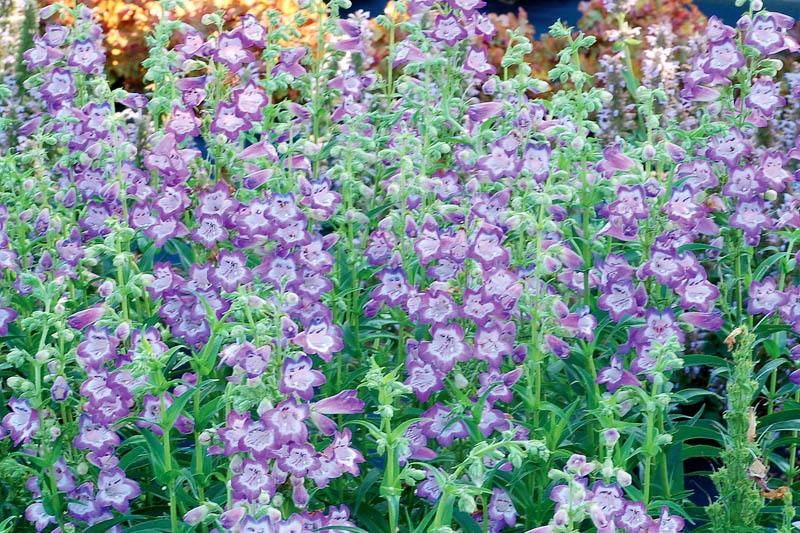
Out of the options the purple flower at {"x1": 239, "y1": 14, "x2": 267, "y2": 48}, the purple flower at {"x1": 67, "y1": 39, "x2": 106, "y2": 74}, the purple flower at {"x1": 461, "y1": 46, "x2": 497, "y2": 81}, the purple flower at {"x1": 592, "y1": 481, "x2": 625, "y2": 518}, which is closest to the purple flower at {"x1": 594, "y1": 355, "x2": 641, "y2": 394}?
the purple flower at {"x1": 592, "y1": 481, "x2": 625, "y2": 518}

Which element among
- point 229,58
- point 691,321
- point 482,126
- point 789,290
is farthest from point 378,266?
point 789,290

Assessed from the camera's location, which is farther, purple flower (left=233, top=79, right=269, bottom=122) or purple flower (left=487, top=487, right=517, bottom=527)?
purple flower (left=233, top=79, right=269, bottom=122)

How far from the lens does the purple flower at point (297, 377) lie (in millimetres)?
2434

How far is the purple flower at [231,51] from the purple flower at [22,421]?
1191 millimetres

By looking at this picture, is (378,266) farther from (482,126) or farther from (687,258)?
(687,258)

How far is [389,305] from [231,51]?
96cm

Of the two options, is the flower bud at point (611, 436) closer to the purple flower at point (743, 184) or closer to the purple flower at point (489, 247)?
the purple flower at point (489, 247)

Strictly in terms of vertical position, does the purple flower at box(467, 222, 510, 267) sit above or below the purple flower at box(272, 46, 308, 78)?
below

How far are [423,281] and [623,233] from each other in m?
0.67

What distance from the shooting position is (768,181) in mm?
3332

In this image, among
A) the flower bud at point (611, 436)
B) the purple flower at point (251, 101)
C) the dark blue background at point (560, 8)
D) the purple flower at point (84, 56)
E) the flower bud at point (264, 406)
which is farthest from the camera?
the dark blue background at point (560, 8)

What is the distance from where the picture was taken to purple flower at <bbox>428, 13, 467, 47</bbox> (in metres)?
3.54

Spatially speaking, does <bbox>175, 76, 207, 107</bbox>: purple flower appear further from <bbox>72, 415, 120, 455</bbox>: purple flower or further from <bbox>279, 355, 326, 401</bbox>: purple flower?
<bbox>279, 355, 326, 401</bbox>: purple flower

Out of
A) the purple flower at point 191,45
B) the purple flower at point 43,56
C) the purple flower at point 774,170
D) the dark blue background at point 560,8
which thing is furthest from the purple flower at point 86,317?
the dark blue background at point 560,8
